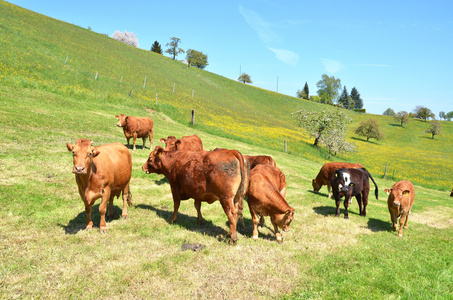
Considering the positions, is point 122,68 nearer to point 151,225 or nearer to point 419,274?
point 151,225

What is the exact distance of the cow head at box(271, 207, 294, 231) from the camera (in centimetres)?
609

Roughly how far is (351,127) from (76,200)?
290 ft

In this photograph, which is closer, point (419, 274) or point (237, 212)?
point (419, 274)

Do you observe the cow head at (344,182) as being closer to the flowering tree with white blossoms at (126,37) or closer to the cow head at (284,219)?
the cow head at (284,219)

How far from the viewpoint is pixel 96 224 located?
21.0 feet

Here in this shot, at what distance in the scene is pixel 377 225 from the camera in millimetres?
8953

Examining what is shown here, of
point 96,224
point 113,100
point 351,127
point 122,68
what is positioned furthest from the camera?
point 351,127

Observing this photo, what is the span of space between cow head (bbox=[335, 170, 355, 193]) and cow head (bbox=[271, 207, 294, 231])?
4.01 m

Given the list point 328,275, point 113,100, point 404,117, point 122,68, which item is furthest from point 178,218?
point 404,117

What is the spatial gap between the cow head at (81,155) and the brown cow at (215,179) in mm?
2218

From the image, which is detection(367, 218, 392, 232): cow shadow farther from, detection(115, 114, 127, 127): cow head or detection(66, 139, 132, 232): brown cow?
detection(115, 114, 127, 127): cow head

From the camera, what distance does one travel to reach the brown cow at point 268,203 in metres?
6.21

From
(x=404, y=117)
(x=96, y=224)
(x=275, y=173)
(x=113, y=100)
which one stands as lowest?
(x=96, y=224)

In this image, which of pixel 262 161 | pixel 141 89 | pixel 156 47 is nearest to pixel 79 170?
pixel 262 161
